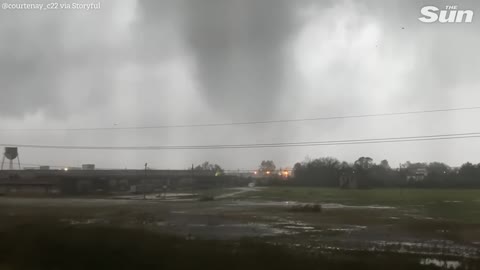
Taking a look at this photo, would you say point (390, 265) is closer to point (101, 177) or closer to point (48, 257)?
point (48, 257)

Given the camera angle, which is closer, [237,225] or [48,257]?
[48,257]

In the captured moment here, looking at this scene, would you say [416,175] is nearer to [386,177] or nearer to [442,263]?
[386,177]

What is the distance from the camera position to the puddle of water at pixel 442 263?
15664mm

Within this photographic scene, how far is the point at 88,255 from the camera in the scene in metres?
14.2

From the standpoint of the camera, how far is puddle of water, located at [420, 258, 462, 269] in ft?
51.4

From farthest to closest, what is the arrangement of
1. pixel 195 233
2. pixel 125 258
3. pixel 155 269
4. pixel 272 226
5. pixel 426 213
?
pixel 426 213 < pixel 272 226 < pixel 195 233 < pixel 125 258 < pixel 155 269

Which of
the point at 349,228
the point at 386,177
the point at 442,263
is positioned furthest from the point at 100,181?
the point at 442,263

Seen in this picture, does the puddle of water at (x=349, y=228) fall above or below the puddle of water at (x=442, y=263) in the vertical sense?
below

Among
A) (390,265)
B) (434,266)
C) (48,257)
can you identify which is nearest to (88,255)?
(48,257)

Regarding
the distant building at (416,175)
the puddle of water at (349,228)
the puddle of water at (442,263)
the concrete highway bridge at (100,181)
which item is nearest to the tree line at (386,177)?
the distant building at (416,175)

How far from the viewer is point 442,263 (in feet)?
53.5

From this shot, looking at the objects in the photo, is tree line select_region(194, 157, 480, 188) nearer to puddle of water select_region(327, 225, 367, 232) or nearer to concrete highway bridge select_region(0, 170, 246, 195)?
concrete highway bridge select_region(0, 170, 246, 195)

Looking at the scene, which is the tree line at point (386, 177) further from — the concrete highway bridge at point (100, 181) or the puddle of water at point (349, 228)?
the puddle of water at point (349, 228)

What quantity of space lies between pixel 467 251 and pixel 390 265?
23.9ft
